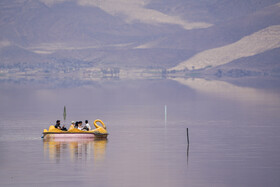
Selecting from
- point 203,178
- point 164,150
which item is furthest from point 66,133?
point 203,178

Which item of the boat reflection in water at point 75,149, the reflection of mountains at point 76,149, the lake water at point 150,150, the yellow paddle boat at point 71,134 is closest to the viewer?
the lake water at point 150,150

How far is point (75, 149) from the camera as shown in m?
37.9

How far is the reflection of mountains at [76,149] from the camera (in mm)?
35469

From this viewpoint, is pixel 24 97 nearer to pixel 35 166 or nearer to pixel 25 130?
pixel 25 130

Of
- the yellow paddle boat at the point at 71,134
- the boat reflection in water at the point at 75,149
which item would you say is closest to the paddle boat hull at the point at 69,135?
the yellow paddle boat at the point at 71,134

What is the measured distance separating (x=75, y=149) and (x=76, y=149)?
2.6 inches

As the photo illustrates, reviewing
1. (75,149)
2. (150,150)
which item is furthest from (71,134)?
(150,150)

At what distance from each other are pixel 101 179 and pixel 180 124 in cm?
2506

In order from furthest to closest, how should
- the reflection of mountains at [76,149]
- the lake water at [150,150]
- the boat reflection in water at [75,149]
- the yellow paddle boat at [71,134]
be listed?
1. the yellow paddle boat at [71,134]
2. the reflection of mountains at [76,149]
3. the boat reflection in water at [75,149]
4. the lake water at [150,150]

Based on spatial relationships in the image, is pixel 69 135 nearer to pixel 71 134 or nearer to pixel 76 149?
pixel 71 134

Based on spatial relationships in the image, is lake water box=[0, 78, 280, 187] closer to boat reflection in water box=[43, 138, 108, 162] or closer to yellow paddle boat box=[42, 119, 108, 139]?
boat reflection in water box=[43, 138, 108, 162]

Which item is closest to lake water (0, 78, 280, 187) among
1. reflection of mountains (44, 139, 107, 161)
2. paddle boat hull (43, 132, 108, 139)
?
reflection of mountains (44, 139, 107, 161)

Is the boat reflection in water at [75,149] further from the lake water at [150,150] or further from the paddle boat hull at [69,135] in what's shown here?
the paddle boat hull at [69,135]

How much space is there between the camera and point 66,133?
4122cm
